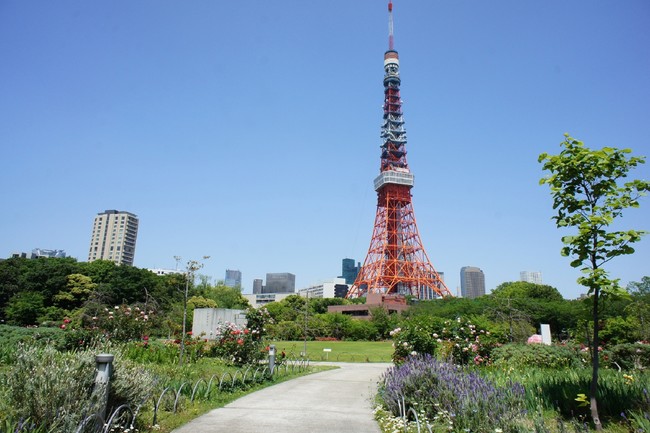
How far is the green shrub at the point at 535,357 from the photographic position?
12758 mm

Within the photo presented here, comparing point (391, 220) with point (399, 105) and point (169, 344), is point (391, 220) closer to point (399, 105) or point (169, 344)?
point (399, 105)

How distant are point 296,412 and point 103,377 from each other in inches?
166

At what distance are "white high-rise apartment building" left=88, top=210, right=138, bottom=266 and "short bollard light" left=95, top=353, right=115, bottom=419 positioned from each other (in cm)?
20935

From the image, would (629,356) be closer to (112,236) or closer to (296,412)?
(296,412)

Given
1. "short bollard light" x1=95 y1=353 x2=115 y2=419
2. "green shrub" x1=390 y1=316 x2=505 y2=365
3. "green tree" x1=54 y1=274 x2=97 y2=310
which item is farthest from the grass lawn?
"green tree" x1=54 y1=274 x2=97 y2=310

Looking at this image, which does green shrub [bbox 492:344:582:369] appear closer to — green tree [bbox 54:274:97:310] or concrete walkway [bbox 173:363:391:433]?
concrete walkway [bbox 173:363:391:433]

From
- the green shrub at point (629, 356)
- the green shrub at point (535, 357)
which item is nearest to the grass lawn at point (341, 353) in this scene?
the green shrub at point (535, 357)

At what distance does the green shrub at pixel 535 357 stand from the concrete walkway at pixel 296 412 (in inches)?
172

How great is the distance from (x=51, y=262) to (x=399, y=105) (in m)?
78.8

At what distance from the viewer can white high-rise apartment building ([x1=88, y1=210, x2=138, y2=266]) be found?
638 feet

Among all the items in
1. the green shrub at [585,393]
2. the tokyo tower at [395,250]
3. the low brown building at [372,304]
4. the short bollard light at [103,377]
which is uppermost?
the tokyo tower at [395,250]

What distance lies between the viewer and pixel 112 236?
7756 inches

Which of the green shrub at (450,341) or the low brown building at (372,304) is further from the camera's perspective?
the low brown building at (372,304)

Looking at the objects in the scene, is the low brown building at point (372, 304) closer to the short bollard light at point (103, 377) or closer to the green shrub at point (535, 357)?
the green shrub at point (535, 357)
